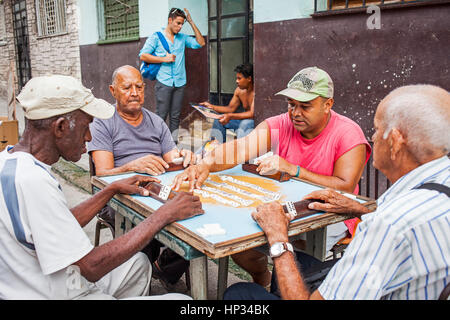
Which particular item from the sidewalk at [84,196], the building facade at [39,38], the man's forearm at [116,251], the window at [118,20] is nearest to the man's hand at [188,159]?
the sidewalk at [84,196]

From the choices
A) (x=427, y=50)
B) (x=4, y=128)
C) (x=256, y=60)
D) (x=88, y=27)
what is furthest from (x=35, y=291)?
(x=88, y=27)

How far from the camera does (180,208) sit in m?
1.83

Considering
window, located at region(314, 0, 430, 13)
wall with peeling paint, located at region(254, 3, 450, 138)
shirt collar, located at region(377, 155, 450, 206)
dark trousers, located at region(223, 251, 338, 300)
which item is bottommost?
dark trousers, located at region(223, 251, 338, 300)

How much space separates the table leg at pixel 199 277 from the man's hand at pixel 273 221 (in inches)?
11.7

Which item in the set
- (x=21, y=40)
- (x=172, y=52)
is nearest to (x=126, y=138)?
(x=172, y=52)

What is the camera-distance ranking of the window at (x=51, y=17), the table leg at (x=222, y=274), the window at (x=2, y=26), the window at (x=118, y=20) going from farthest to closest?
the window at (x=2, y=26), the window at (x=51, y=17), the window at (x=118, y=20), the table leg at (x=222, y=274)

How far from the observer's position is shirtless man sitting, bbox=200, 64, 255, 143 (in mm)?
5590

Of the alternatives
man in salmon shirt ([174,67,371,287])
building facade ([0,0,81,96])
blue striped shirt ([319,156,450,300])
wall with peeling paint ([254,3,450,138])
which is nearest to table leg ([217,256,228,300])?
man in salmon shirt ([174,67,371,287])

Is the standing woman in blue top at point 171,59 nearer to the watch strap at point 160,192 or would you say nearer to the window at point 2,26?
the watch strap at point 160,192

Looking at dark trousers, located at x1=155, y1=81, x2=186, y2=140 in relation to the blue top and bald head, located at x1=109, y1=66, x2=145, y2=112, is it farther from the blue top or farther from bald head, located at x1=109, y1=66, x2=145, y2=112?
bald head, located at x1=109, y1=66, x2=145, y2=112

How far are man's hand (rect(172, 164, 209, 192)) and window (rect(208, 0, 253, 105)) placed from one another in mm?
4487

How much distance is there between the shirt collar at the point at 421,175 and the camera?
4.19 ft

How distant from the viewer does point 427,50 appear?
12.5ft
